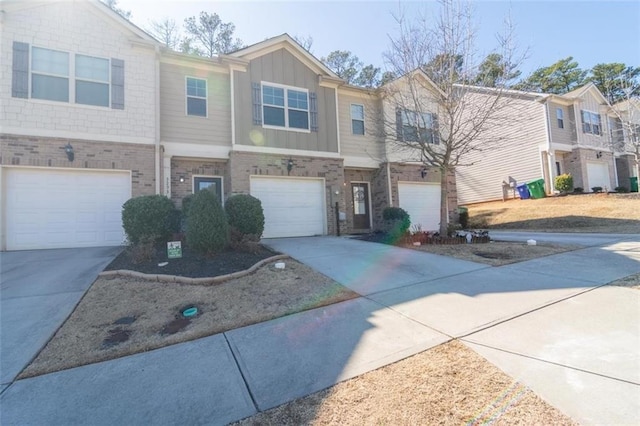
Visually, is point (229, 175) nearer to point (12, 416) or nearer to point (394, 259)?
point (394, 259)

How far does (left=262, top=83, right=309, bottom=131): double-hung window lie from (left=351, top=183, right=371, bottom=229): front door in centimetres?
349

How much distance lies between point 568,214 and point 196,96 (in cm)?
1669

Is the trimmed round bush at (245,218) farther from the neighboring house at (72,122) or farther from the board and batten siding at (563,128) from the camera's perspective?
the board and batten siding at (563,128)

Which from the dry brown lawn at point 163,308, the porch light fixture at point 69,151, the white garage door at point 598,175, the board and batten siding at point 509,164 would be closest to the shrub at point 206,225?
the dry brown lawn at point 163,308

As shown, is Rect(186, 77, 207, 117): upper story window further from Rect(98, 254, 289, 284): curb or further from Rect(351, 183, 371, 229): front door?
Rect(351, 183, 371, 229): front door

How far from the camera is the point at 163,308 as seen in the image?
4.31m

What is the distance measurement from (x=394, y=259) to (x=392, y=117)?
7.71m

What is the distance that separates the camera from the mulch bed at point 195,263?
5.71 m

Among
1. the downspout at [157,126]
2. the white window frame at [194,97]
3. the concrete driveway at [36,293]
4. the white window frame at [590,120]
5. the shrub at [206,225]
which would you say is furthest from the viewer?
the white window frame at [590,120]

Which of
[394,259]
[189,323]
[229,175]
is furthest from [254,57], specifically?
[189,323]

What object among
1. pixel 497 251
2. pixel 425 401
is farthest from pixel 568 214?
pixel 425 401

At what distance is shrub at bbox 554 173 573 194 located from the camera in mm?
17344

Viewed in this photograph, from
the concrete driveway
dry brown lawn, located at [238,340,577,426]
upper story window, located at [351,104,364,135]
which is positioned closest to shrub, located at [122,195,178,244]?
the concrete driveway

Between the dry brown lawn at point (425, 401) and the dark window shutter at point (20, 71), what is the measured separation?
33.7 ft
